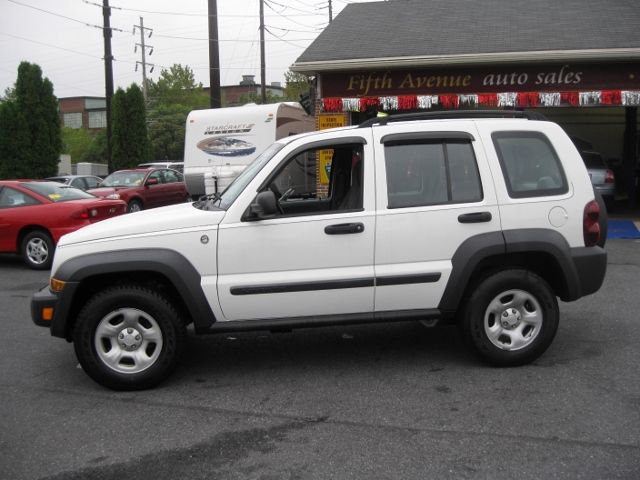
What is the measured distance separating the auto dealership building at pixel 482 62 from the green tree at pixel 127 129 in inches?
548

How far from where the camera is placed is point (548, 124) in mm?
5309

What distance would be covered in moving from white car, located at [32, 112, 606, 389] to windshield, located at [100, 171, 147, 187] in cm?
1390

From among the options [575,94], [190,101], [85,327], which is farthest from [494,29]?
[190,101]

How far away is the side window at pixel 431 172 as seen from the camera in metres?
Result: 5.05

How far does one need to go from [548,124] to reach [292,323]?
8.29 ft

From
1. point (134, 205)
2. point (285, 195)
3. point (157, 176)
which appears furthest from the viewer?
point (157, 176)

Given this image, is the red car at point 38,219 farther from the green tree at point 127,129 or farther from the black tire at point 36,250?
the green tree at point 127,129

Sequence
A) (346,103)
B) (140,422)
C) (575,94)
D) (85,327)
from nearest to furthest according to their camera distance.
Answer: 1. (140,422)
2. (85,327)
3. (575,94)
4. (346,103)

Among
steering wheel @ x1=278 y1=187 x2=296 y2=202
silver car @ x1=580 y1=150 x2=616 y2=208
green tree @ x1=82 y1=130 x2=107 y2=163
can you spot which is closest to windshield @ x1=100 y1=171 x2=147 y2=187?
silver car @ x1=580 y1=150 x2=616 y2=208

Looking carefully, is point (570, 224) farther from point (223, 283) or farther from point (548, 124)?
point (223, 283)

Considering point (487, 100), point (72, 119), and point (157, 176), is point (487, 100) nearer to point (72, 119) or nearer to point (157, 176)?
point (157, 176)

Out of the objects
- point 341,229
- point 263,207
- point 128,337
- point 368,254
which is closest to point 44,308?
point 128,337

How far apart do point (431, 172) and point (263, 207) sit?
1.32m

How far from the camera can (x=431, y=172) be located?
202 inches
